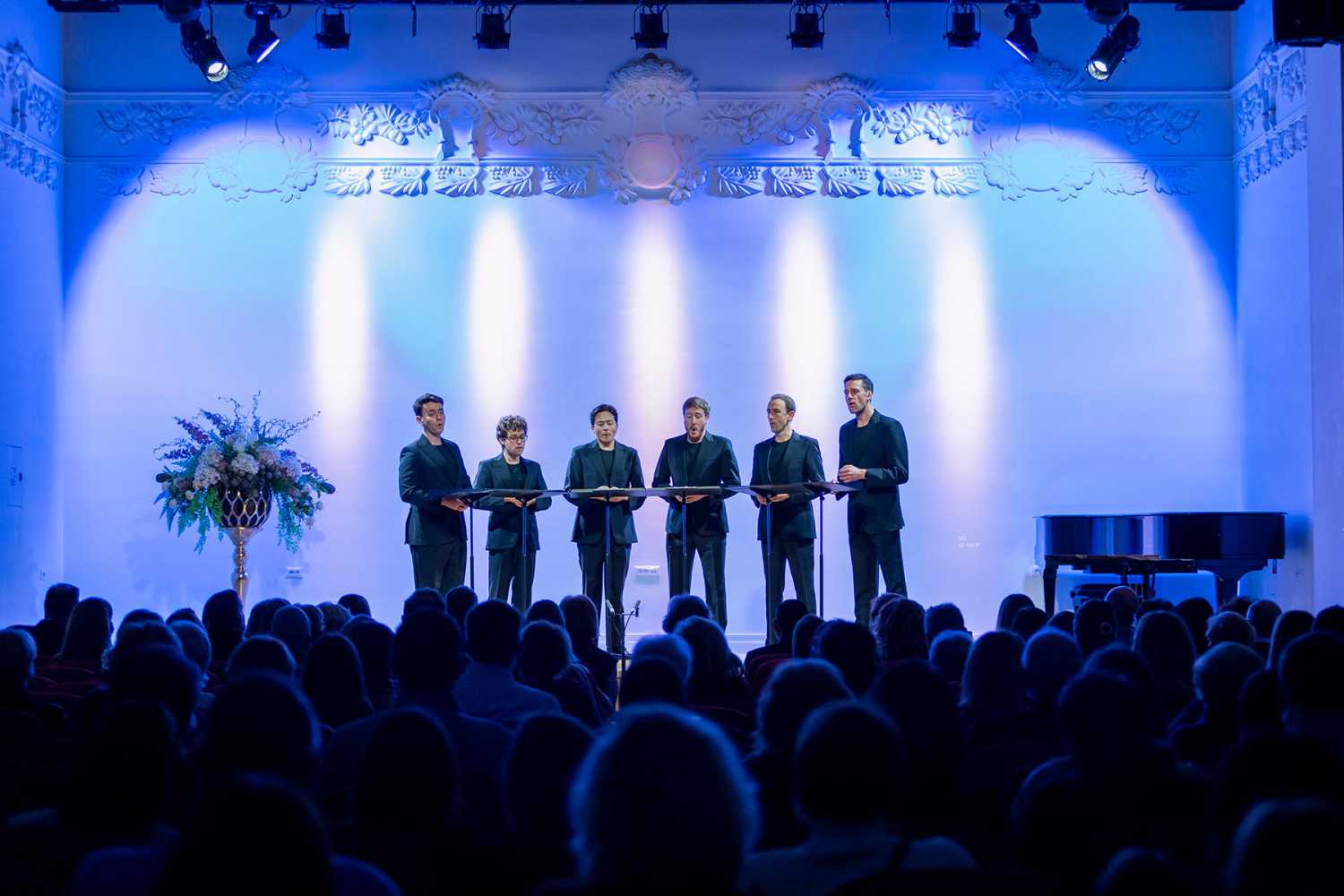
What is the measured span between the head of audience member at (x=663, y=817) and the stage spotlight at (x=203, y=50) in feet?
29.1

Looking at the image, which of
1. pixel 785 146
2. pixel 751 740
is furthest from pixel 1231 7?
pixel 751 740

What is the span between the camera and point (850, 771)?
2.09 meters

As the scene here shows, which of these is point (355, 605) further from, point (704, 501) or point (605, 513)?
point (704, 501)

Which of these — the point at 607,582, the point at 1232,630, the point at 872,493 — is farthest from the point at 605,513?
the point at 1232,630

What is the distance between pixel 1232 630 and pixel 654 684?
8.73 ft

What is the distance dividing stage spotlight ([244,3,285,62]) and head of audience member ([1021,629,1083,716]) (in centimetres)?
800

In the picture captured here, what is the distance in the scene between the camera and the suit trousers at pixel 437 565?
A: 8469 mm

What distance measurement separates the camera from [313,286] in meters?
10.7

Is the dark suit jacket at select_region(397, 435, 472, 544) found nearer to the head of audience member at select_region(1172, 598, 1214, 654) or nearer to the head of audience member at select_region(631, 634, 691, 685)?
the head of audience member at select_region(1172, 598, 1214, 654)

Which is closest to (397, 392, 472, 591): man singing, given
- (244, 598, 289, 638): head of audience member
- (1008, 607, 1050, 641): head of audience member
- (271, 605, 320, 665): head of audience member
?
(244, 598, 289, 638): head of audience member

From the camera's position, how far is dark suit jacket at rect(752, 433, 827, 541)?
838 centimetres

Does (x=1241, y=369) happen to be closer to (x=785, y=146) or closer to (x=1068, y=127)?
(x=1068, y=127)

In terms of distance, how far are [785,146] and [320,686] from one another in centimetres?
779

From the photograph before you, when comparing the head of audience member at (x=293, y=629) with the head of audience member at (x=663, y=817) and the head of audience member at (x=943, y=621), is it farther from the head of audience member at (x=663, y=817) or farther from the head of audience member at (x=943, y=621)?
the head of audience member at (x=663, y=817)
